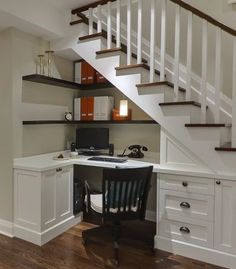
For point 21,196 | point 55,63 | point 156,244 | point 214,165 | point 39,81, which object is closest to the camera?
point 214,165

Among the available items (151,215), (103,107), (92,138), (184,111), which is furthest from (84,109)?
(151,215)

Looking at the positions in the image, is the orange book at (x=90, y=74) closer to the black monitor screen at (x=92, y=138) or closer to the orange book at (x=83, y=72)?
the orange book at (x=83, y=72)

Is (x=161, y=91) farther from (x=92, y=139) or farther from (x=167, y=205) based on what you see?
(x=92, y=139)

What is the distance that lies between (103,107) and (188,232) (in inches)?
73.6

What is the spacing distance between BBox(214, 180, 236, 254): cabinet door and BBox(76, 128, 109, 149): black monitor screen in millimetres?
1622

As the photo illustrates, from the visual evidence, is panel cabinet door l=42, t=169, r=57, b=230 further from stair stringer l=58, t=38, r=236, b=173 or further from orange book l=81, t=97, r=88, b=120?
stair stringer l=58, t=38, r=236, b=173

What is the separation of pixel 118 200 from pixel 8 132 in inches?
60.3

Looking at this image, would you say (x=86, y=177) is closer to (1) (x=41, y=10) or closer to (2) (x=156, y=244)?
(2) (x=156, y=244)

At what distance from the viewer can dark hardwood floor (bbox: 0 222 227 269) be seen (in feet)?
7.55

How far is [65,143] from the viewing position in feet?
12.0

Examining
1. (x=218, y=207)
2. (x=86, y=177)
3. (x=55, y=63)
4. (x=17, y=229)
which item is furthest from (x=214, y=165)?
(x=55, y=63)

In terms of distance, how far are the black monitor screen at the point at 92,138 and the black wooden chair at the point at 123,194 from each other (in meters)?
1.14

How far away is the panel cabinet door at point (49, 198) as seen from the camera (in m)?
2.66

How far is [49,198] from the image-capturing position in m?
2.74
